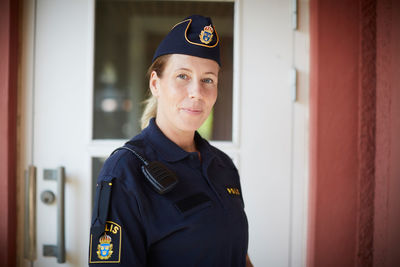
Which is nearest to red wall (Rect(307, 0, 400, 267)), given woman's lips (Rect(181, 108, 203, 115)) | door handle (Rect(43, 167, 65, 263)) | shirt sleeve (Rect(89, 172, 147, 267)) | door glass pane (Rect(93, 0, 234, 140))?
door glass pane (Rect(93, 0, 234, 140))

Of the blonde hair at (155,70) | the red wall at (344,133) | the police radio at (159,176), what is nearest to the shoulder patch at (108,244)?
the police radio at (159,176)

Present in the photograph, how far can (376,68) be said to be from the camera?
1.33m

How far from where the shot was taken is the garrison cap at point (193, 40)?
97 centimetres

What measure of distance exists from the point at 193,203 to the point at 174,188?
81mm

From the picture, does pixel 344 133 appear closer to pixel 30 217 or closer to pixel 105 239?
pixel 105 239

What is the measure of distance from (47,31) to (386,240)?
205 centimetres

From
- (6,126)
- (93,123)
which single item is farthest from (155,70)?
(6,126)

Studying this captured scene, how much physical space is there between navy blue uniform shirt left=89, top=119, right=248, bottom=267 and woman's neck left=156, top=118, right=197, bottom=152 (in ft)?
0.12

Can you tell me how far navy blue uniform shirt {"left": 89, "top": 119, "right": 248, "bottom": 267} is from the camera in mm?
785

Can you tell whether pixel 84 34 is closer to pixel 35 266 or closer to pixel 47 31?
pixel 47 31

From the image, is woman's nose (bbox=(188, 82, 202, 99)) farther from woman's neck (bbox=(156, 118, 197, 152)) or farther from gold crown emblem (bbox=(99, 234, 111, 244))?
gold crown emblem (bbox=(99, 234, 111, 244))

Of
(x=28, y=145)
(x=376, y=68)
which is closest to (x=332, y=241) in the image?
(x=376, y=68)

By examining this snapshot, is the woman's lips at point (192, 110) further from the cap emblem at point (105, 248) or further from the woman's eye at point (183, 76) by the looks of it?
the cap emblem at point (105, 248)

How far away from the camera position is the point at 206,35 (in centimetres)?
101
